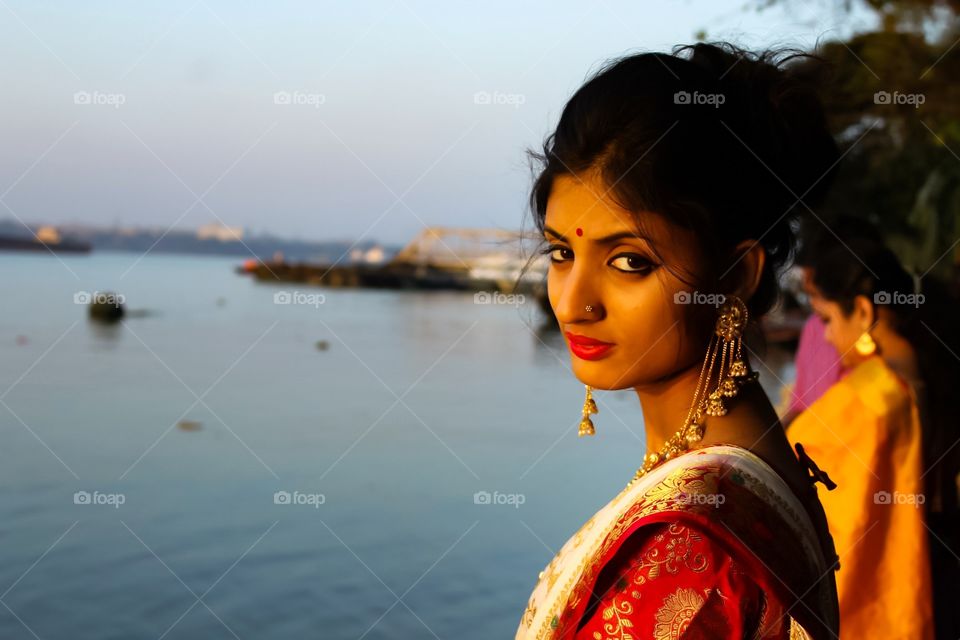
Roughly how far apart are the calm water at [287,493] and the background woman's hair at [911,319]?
1202 millimetres

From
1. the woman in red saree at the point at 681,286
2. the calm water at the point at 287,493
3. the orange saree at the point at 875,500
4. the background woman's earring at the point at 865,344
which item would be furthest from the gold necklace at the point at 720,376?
the background woman's earring at the point at 865,344

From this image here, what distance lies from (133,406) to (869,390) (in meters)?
8.34

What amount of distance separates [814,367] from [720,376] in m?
2.85

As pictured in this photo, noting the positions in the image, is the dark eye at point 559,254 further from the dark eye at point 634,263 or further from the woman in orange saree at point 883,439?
the woman in orange saree at point 883,439

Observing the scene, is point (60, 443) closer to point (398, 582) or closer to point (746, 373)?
point (398, 582)

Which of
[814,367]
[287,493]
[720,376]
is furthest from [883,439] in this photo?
[287,493]

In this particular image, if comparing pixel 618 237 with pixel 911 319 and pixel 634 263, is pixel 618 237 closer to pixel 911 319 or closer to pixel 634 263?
pixel 634 263

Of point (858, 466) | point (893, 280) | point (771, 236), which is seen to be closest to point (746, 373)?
point (771, 236)

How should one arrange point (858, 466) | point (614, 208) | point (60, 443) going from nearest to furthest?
1. point (614, 208)
2. point (858, 466)
3. point (60, 443)

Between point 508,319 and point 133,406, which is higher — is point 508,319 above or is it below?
above

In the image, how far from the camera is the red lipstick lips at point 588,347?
123 centimetres

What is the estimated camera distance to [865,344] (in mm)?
2904

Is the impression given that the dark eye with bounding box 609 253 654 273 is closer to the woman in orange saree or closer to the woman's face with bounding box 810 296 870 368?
the woman in orange saree

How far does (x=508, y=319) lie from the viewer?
91.8 feet
